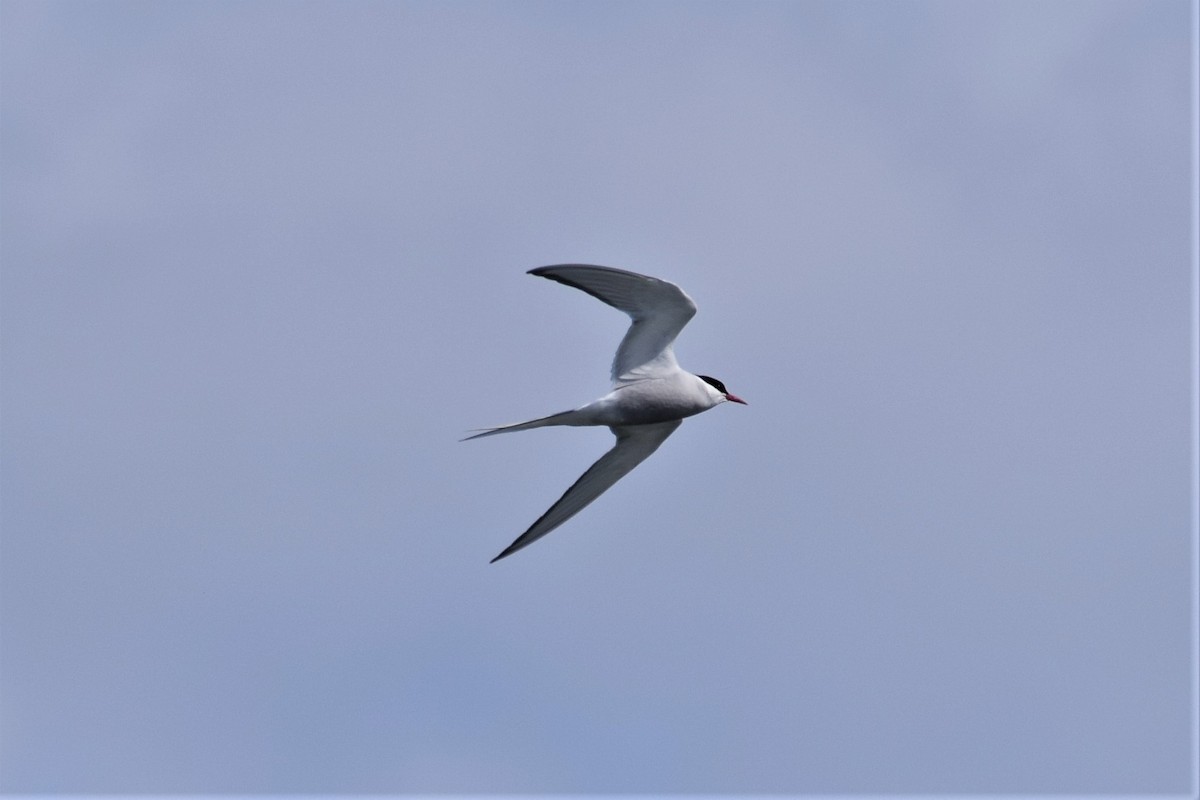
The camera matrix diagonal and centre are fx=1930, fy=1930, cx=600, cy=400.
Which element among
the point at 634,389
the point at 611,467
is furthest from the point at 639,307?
the point at 611,467

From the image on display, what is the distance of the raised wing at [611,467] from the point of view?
17875 mm

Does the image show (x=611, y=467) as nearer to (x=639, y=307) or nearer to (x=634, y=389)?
(x=634, y=389)

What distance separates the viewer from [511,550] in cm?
1742

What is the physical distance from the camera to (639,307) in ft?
56.0

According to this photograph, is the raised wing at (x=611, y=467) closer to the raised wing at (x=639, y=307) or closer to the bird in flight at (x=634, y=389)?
the bird in flight at (x=634, y=389)

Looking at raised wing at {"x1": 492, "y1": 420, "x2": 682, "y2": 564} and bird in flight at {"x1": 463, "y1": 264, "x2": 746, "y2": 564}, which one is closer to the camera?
bird in flight at {"x1": 463, "y1": 264, "x2": 746, "y2": 564}

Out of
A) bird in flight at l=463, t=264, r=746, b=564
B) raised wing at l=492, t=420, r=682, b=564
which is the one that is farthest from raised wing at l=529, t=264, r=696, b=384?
raised wing at l=492, t=420, r=682, b=564

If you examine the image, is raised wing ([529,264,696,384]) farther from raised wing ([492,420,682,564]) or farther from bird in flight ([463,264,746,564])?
raised wing ([492,420,682,564])

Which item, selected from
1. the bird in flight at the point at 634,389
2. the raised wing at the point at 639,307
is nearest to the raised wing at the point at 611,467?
the bird in flight at the point at 634,389

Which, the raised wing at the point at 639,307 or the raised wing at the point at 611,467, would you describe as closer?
the raised wing at the point at 639,307

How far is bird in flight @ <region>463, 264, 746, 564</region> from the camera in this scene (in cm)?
1658

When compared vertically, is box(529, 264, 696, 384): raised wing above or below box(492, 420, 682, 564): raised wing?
above

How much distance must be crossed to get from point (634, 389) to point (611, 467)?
44.1 inches

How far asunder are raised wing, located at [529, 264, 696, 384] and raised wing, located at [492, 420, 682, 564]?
0.65 metres
